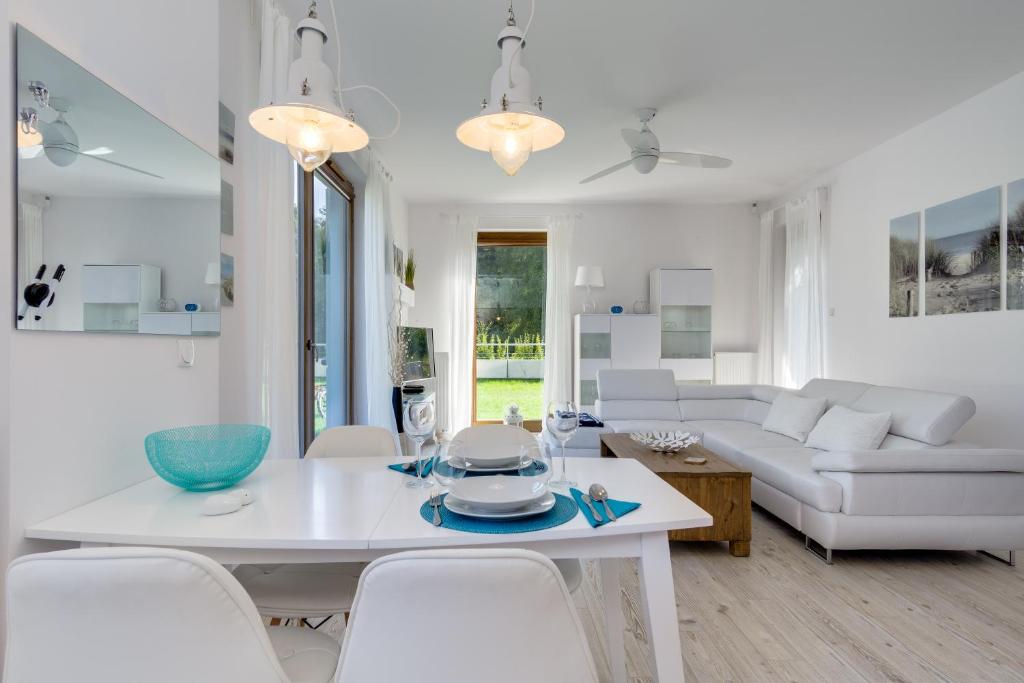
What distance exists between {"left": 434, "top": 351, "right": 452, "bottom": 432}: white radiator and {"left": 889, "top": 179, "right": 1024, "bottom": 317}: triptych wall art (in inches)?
166

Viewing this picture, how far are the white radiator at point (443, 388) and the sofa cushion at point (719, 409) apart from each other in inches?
103

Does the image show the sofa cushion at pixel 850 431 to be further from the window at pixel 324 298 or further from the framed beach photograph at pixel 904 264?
the window at pixel 324 298

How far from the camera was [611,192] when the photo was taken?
578cm

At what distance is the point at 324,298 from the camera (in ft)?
12.8

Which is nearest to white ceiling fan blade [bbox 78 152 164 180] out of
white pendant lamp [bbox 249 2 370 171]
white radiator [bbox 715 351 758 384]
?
white pendant lamp [bbox 249 2 370 171]

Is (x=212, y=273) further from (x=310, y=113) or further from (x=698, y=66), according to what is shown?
Result: (x=698, y=66)

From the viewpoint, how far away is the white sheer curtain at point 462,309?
6.25 meters

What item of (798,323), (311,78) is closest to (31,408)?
(311,78)

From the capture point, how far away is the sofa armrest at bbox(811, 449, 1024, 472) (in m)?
2.48

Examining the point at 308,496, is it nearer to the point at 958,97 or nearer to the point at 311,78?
the point at 311,78

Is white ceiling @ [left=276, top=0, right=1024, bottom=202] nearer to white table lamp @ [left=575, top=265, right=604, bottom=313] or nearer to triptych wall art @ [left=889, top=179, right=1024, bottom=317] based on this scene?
triptych wall art @ [left=889, top=179, right=1024, bottom=317]

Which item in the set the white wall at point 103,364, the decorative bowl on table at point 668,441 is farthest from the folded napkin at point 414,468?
the decorative bowl on table at point 668,441

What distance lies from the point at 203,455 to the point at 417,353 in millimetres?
3787

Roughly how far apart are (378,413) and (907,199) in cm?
442
